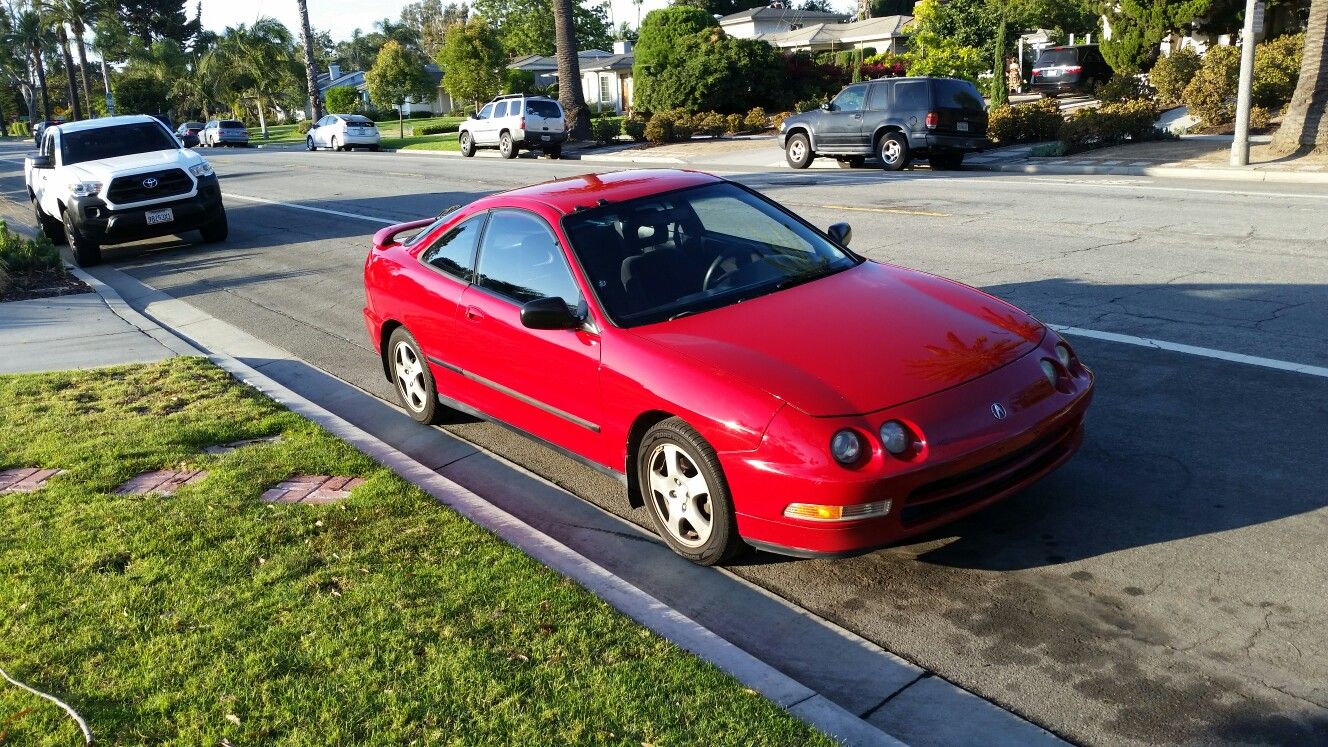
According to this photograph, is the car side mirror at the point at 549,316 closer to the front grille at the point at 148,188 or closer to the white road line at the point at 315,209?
the front grille at the point at 148,188

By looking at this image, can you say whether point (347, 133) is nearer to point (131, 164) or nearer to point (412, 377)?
point (131, 164)

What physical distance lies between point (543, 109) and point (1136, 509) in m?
30.5

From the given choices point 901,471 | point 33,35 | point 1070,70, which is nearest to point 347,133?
point 1070,70

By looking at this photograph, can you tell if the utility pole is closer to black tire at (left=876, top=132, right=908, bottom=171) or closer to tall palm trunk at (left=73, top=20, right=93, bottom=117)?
black tire at (left=876, top=132, right=908, bottom=171)

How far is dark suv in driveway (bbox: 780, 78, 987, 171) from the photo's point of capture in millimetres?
21250

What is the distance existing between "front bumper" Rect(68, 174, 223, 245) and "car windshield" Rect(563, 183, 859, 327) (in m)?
11.6

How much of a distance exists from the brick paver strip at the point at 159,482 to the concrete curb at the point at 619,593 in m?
0.91

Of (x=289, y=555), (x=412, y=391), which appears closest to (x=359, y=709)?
(x=289, y=555)

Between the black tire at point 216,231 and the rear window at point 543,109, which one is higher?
the rear window at point 543,109

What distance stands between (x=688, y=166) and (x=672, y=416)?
895 inches

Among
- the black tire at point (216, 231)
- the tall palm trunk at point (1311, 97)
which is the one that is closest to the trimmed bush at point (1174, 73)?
the tall palm trunk at point (1311, 97)

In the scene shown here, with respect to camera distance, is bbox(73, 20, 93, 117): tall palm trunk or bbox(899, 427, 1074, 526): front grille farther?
bbox(73, 20, 93, 117): tall palm trunk

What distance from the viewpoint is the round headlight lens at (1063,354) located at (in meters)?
4.98

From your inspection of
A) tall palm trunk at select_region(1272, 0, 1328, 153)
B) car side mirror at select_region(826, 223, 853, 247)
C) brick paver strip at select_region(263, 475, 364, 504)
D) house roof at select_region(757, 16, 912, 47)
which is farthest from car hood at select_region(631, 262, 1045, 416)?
house roof at select_region(757, 16, 912, 47)
